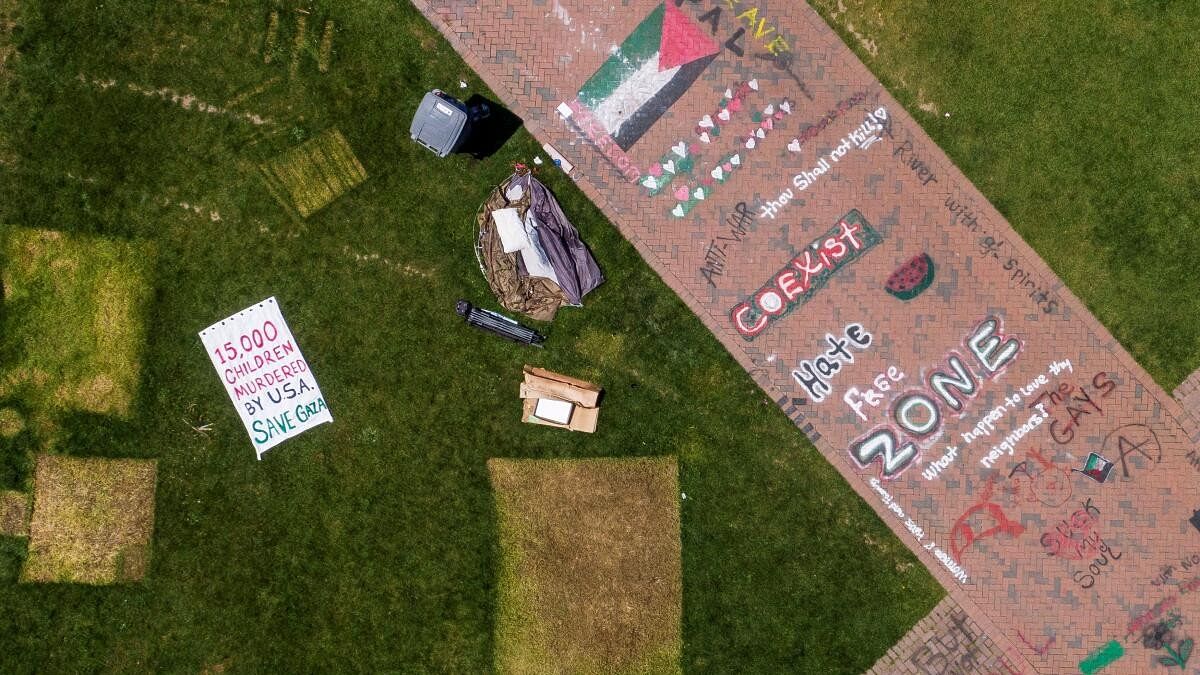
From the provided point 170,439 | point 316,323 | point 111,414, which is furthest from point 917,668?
point 111,414

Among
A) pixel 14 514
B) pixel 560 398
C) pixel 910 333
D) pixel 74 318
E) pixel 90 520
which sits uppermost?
pixel 910 333

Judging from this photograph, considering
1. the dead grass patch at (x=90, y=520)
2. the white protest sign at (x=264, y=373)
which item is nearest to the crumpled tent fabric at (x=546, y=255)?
the white protest sign at (x=264, y=373)

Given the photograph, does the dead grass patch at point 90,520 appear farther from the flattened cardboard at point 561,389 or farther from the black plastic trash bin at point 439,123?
the black plastic trash bin at point 439,123

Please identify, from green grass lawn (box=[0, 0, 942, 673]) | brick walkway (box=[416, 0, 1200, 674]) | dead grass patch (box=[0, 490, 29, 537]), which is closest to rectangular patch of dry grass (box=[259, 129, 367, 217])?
green grass lawn (box=[0, 0, 942, 673])

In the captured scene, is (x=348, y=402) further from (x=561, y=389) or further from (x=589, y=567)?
(x=589, y=567)

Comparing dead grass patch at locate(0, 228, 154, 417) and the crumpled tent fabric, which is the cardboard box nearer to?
the crumpled tent fabric

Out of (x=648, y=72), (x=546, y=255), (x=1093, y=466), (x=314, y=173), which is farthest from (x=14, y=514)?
(x=1093, y=466)

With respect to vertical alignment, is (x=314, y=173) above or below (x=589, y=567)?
above
